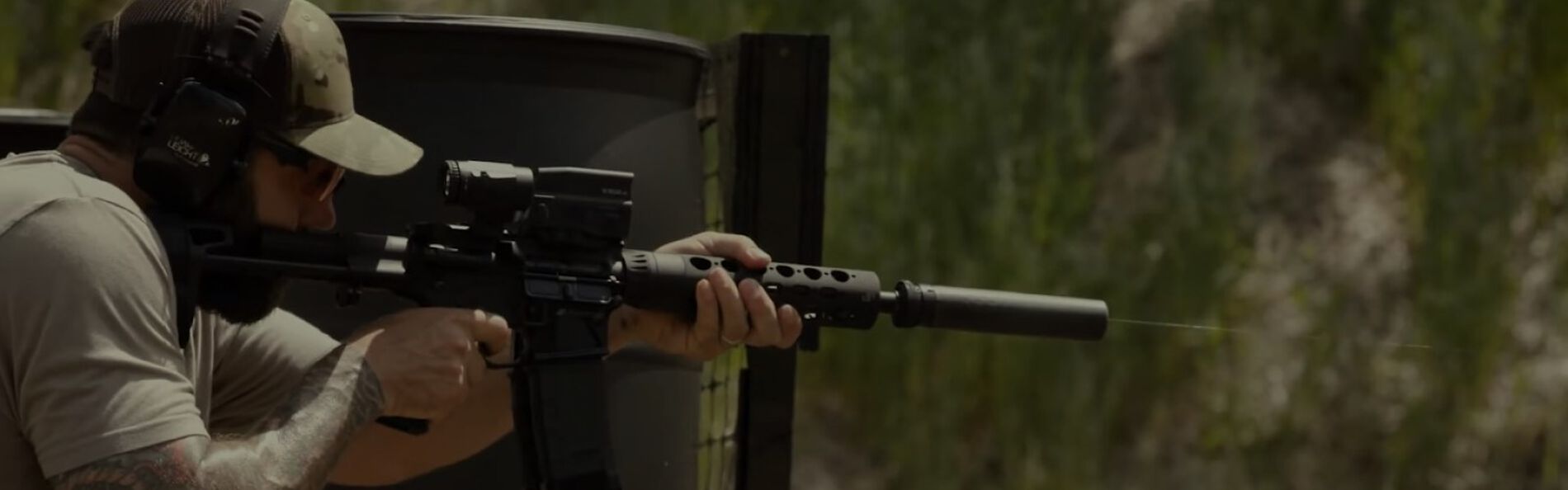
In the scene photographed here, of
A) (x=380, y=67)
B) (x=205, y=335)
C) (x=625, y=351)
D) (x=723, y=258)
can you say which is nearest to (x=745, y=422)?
(x=625, y=351)

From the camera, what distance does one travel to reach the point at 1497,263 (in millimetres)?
6699

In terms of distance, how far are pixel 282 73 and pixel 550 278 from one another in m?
0.53

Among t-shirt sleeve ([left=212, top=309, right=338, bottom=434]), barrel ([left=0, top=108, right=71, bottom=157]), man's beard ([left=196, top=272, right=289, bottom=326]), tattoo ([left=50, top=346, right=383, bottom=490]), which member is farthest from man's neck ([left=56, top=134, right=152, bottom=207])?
barrel ([left=0, top=108, right=71, bottom=157])

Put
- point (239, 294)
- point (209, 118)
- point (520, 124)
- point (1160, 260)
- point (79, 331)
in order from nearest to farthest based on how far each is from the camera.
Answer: point (79, 331) → point (209, 118) → point (239, 294) → point (520, 124) → point (1160, 260)

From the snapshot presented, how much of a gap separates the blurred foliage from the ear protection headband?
3682 millimetres

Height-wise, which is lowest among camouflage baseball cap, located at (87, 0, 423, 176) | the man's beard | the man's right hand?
the man's right hand

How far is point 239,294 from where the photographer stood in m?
2.78

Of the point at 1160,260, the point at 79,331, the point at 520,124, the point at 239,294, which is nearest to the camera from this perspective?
the point at 79,331

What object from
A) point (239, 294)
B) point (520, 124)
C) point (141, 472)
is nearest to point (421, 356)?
point (239, 294)

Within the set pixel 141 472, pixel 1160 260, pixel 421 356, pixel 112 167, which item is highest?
pixel 112 167

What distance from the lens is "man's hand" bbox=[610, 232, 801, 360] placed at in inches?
125

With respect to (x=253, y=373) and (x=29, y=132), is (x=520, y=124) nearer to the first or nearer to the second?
(x=253, y=373)

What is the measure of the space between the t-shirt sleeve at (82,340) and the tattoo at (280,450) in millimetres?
20

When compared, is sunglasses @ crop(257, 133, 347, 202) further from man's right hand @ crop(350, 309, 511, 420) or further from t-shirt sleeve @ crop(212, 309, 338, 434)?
t-shirt sleeve @ crop(212, 309, 338, 434)
